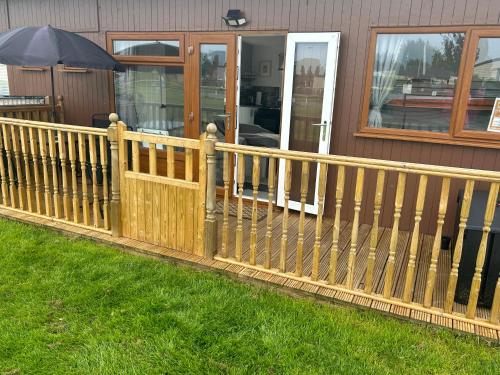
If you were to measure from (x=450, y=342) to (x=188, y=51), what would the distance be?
13.2ft

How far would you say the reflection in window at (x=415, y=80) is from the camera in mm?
3830

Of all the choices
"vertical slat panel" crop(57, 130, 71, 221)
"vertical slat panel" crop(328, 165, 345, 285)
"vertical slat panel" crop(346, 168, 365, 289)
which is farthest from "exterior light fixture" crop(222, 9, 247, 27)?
"vertical slat panel" crop(346, 168, 365, 289)

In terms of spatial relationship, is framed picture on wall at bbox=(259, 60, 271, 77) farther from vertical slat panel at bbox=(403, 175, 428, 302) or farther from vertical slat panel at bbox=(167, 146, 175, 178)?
vertical slat panel at bbox=(403, 175, 428, 302)

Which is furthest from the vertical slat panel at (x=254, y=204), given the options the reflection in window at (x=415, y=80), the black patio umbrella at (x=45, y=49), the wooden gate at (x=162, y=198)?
the black patio umbrella at (x=45, y=49)

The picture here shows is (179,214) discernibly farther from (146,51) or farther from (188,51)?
(146,51)

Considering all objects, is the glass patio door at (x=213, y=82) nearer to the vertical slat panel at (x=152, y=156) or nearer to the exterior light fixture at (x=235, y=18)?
the exterior light fixture at (x=235, y=18)

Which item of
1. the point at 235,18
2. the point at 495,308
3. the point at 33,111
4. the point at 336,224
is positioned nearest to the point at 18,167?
the point at 33,111

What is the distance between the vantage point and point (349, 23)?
4.10 metres

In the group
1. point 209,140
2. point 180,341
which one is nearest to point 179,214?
point 209,140

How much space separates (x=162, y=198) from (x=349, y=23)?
2.48 meters

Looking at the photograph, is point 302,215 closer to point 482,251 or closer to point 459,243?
point 459,243

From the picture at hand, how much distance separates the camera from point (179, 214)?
11.3 feet

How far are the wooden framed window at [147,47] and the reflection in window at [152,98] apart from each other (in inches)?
4.9

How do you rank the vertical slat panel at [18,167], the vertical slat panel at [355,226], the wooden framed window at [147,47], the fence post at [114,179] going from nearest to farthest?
1. the vertical slat panel at [355,226]
2. the fence post at [114,179]
3. the vertical slat panel at [18,167]
4. the wooden framed window at [147,47]
